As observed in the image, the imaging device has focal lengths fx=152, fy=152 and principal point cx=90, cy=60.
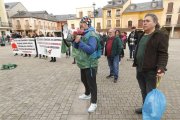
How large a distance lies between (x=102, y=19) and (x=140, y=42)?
146 feet

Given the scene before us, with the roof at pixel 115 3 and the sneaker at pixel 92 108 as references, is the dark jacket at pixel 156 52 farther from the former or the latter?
the roof at pixel 115 3

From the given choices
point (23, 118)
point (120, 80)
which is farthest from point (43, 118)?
point (120, 80)

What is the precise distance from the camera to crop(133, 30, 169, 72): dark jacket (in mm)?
2287

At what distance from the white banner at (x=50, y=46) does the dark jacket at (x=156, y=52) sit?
6.42m

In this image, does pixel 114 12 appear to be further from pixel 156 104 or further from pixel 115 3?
pixel 156 104

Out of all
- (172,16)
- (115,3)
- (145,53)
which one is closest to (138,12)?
(115,3)

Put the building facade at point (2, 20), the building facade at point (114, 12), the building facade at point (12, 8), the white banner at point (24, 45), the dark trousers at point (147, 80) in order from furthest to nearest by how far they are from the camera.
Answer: the building facade at point (12, 8), the building facade at point (114, 12), the building facade at point (2, 20), the white banner at point (24, 45), the dark trousers at point (147, 80)

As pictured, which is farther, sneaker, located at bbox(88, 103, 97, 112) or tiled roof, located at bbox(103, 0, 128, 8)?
tiled roof, located at bbox(103, 0, 128, 8)

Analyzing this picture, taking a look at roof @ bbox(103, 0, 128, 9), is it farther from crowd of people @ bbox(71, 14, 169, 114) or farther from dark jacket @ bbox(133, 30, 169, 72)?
dark jacket @ bbox(133, 30, 169, 72)

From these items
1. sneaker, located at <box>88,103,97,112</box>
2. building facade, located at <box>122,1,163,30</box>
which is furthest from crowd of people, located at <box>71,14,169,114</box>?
building facade, located at <box>122,1,163,30</box>

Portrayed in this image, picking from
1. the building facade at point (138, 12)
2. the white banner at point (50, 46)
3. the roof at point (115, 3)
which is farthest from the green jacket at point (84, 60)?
the roof at point (115, 3)

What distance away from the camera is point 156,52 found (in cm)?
241

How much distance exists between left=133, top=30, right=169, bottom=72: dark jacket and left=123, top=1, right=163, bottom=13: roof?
4257cm

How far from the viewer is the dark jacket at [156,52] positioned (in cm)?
229
